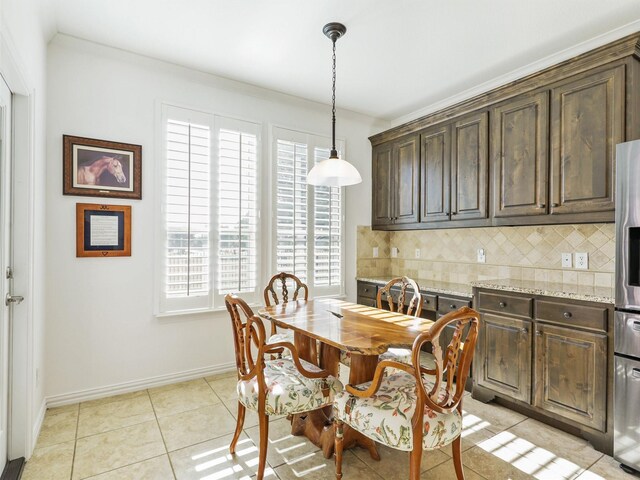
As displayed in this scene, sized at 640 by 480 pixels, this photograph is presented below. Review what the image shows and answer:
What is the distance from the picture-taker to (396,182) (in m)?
4.17

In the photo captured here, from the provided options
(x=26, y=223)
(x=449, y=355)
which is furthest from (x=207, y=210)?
(x=449, y=355)

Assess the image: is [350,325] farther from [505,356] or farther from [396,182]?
[396,182]

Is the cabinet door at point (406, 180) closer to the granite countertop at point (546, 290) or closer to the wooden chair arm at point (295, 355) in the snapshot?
the granite countertop at point (546, 290)

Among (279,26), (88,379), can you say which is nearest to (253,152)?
(279,26)

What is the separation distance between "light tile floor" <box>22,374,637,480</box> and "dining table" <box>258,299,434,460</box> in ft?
0.31

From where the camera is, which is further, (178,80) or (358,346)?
(178,80)

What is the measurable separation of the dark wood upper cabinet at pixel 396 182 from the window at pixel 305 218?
537mm

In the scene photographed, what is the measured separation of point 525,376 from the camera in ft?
Answer: 8.63

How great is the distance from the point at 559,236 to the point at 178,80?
3.61 meters

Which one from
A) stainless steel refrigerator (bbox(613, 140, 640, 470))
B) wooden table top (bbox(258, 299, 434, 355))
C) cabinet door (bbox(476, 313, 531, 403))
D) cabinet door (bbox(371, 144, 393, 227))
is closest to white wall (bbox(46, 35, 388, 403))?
wooden table top (bbox(258, 299, 434, 355))

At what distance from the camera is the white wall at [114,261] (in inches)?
110

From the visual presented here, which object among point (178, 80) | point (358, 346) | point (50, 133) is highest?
point (178, 80)

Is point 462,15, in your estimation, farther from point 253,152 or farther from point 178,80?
point 178,80

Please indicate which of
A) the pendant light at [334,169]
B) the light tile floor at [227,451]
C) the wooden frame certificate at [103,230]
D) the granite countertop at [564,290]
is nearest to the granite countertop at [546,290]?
the granite countertop at [564,290]
